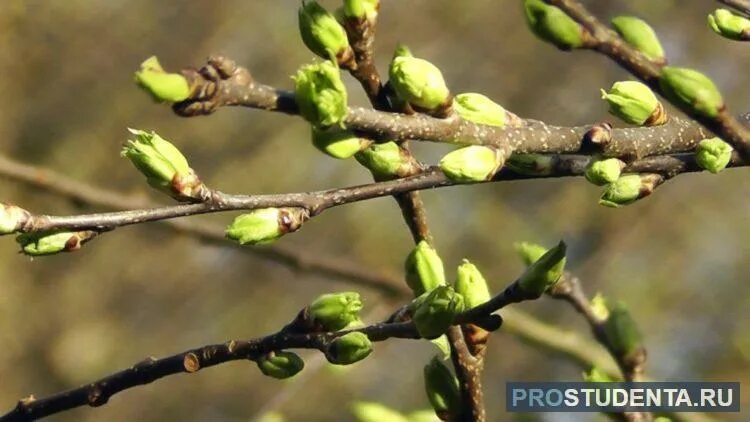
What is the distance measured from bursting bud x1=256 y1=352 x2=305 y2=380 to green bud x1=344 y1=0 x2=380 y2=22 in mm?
273

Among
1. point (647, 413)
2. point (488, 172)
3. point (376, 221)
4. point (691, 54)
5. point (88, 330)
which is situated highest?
point (488, 172)

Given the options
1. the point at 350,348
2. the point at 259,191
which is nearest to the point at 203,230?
the point at 350,348

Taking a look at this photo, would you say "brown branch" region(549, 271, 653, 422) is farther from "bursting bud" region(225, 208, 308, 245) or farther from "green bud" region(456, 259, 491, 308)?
"bursting bud" region(225, 208, 308, 245)

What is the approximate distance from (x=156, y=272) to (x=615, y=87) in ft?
18.0

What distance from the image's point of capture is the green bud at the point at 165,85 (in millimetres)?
599

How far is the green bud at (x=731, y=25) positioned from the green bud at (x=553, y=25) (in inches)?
7.3

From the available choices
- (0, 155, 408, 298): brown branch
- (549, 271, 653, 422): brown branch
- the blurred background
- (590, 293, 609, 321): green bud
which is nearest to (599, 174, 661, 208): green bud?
(549, 271, 653, 422): brown branch

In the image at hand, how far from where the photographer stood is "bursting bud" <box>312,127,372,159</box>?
69 cm

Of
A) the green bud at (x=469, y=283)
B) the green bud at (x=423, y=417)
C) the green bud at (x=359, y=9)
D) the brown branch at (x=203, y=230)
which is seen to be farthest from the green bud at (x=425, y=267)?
the brown branch at (x=203, y=230)

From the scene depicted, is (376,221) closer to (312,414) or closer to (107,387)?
(312,414)

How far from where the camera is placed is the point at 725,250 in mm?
5469

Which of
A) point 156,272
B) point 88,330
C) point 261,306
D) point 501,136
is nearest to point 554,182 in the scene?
point 261,306

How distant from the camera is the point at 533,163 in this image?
0.76m

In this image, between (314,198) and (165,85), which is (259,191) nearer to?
A: (314,198)
